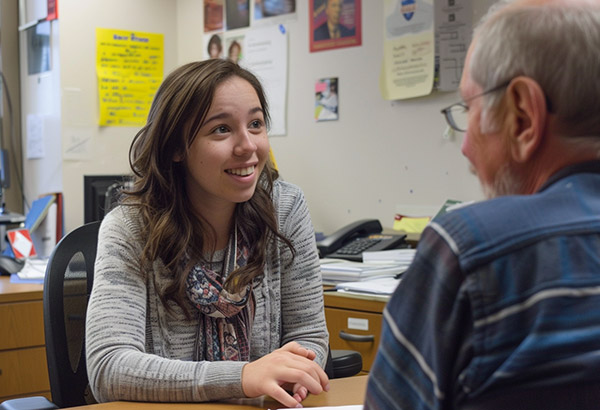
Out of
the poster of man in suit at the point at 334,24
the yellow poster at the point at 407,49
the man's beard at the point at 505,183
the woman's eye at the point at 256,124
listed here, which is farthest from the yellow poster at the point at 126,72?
the man's beard at the point at 505,183

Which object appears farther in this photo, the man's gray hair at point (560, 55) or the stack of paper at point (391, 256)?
the stack of paper at point (391, 256)

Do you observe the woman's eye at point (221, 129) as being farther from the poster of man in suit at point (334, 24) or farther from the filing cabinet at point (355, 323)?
the poster of man in suit at point (334, 24)

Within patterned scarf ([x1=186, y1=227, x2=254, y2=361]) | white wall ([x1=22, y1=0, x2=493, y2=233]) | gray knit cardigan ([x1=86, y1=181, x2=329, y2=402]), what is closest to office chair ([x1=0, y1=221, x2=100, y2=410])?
gray knit cardigan ([x1=86, y1=181, x2=329, y2=402])

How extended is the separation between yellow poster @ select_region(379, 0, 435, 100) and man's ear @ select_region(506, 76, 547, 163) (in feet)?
5.98

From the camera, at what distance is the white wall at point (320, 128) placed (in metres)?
2.51

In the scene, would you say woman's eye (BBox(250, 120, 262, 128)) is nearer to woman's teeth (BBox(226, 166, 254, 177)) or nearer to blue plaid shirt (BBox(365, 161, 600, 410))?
woman's teeth (BBox(226, 166, 254, 177))

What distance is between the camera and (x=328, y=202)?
9.41ft

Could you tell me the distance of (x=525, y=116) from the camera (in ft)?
2.11

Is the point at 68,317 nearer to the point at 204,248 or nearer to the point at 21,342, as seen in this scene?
the point at 204,248

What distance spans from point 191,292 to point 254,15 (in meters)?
1.99

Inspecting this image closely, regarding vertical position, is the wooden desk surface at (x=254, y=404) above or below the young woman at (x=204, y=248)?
below

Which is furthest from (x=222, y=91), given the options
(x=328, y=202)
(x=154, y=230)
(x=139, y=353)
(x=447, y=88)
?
(x=328, y=202)

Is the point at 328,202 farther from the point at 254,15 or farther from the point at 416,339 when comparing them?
the point at 416,339

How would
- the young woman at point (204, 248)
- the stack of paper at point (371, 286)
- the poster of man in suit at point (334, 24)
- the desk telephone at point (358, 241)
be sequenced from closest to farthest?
the young woman at point (204, 248), the stack of paper at point (371, 286), the desk telephone at point (358, 241), the poster of man in suit at point (334, 24)
